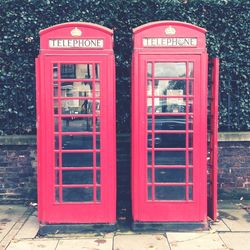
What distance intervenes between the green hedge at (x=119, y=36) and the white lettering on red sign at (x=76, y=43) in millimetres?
1672

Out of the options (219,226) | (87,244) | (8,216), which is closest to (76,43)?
(87,244)

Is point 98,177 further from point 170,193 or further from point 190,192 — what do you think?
point 190,192

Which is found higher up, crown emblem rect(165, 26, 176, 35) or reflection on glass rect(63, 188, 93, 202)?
crown emblem rect(165, 26, 176, 35)

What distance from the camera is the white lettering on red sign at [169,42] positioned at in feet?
18.6

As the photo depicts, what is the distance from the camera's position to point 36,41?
7.31m

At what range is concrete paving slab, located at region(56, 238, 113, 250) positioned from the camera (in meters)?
5.42

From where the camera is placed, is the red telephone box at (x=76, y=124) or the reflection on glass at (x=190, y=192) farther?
the reflection on glass at (x=190, y=192)

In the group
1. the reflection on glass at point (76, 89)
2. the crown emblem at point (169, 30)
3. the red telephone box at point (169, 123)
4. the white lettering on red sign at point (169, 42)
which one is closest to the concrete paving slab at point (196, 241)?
the red telephone box at point (169, 123)

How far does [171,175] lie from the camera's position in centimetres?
594

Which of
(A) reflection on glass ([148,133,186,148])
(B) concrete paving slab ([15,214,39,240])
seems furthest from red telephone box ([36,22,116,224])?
(A) reflection on glass ([148,133,186,148])

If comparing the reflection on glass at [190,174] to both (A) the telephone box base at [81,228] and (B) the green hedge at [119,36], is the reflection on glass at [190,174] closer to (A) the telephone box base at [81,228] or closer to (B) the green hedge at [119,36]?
A: (A) the telephone box base at [81,228]

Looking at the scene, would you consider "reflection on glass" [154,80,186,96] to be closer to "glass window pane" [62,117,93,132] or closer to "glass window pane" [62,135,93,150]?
"glass window pane" [62,117,93,132]

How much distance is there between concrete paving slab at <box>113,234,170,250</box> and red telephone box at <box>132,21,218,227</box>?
28 centimetres

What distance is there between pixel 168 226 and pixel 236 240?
91 cm
